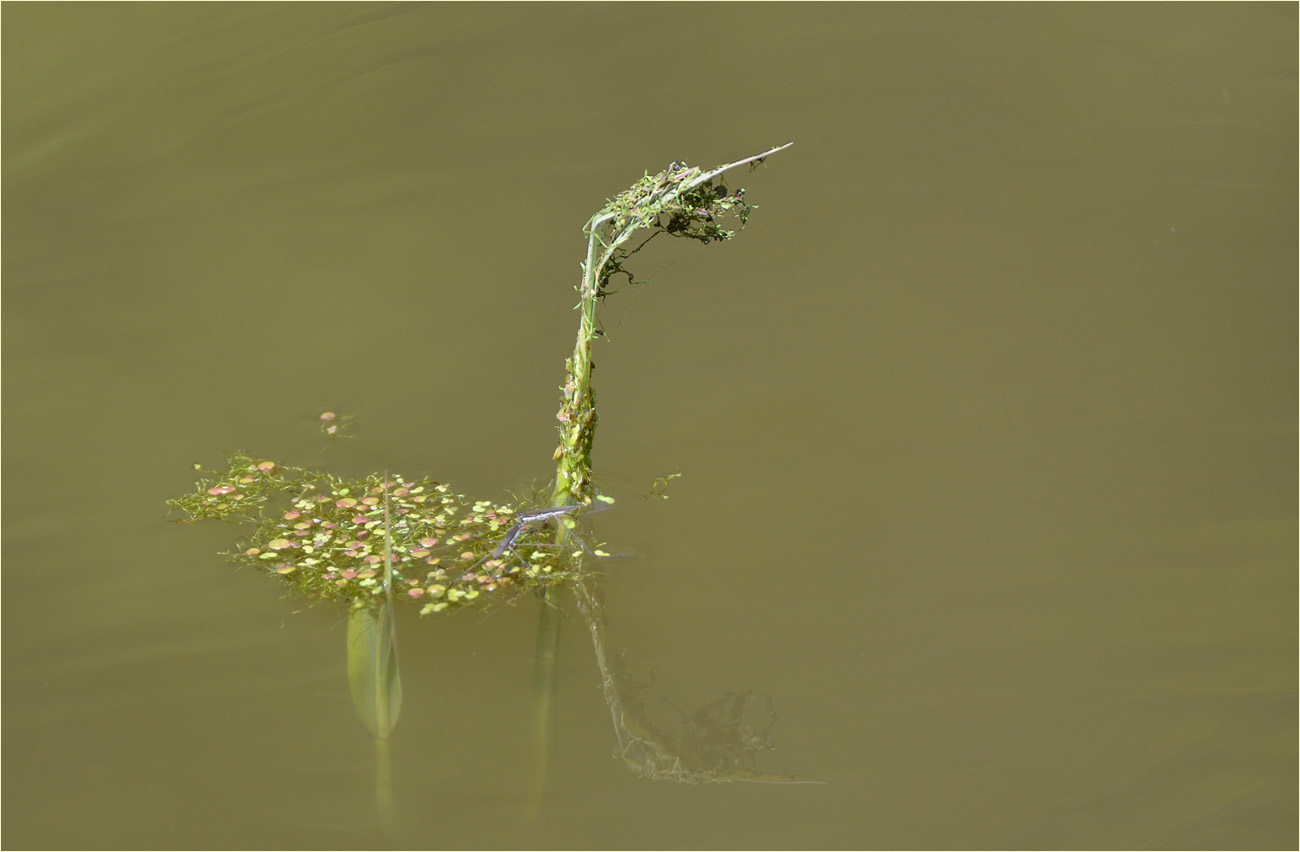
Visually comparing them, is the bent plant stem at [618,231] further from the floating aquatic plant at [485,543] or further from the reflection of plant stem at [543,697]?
the reflection of plant stem at [543,697]

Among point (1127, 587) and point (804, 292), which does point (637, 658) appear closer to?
point (1127, 587)

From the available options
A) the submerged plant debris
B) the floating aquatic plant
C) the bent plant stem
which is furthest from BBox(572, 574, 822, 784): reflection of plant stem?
the bent plant stem

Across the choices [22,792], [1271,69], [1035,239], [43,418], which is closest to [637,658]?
[22,792]

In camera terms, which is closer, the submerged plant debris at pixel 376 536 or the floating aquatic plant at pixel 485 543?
the floating aquatic plant at pixel 485 543

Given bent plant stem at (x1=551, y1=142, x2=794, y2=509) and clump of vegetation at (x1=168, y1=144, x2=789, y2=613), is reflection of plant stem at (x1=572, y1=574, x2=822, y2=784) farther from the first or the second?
bent plant stem at (x1=551, y1=142, x2=794, y2=509)

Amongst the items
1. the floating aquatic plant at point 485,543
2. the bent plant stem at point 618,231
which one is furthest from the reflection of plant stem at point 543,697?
the bent plant stem at point 618,231

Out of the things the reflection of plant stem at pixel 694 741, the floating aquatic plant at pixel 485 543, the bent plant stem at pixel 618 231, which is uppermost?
the bent plant stem at pixel 618 231
